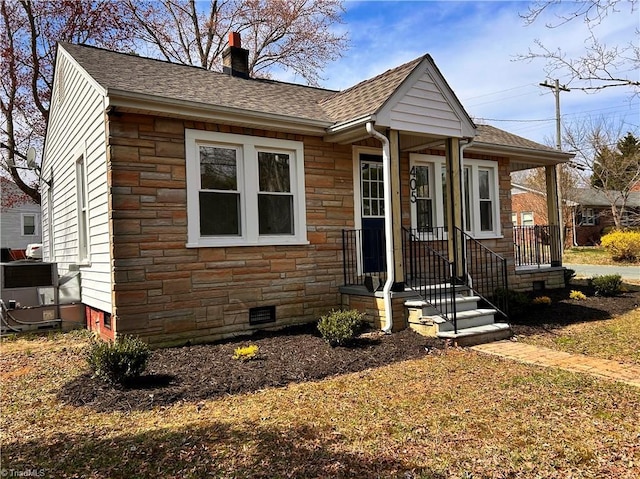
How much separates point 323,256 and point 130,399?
403 cm

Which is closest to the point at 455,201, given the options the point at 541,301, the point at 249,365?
the point at 541,301

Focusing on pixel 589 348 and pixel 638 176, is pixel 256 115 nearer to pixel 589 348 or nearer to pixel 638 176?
pixel 589 348

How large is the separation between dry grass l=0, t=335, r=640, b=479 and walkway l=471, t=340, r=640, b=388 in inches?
13.8

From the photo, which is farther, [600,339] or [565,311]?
[565,311]

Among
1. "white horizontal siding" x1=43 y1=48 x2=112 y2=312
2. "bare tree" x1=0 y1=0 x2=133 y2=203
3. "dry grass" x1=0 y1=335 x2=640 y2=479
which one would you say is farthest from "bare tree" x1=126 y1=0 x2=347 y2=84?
"dry grass" x1=0 y1=335 x2=640 y2=479

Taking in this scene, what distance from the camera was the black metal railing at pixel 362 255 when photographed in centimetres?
798

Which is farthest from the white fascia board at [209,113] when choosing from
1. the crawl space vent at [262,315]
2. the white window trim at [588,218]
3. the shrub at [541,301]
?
the white window trim at [588,218]

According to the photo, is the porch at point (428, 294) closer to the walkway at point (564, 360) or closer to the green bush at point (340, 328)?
the walkway at point (564, 360)

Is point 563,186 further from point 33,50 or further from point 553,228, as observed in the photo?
point 33,50

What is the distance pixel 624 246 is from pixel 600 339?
15505mm

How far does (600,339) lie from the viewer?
661cm

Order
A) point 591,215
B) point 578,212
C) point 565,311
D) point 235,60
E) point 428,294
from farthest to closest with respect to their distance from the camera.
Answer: point 591,215 < point 578,212 < point 235,60 < point 565,311 < point 428,294

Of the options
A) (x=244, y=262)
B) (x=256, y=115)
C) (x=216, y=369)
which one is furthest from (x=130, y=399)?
(x=256, y=115)

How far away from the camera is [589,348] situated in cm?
612
